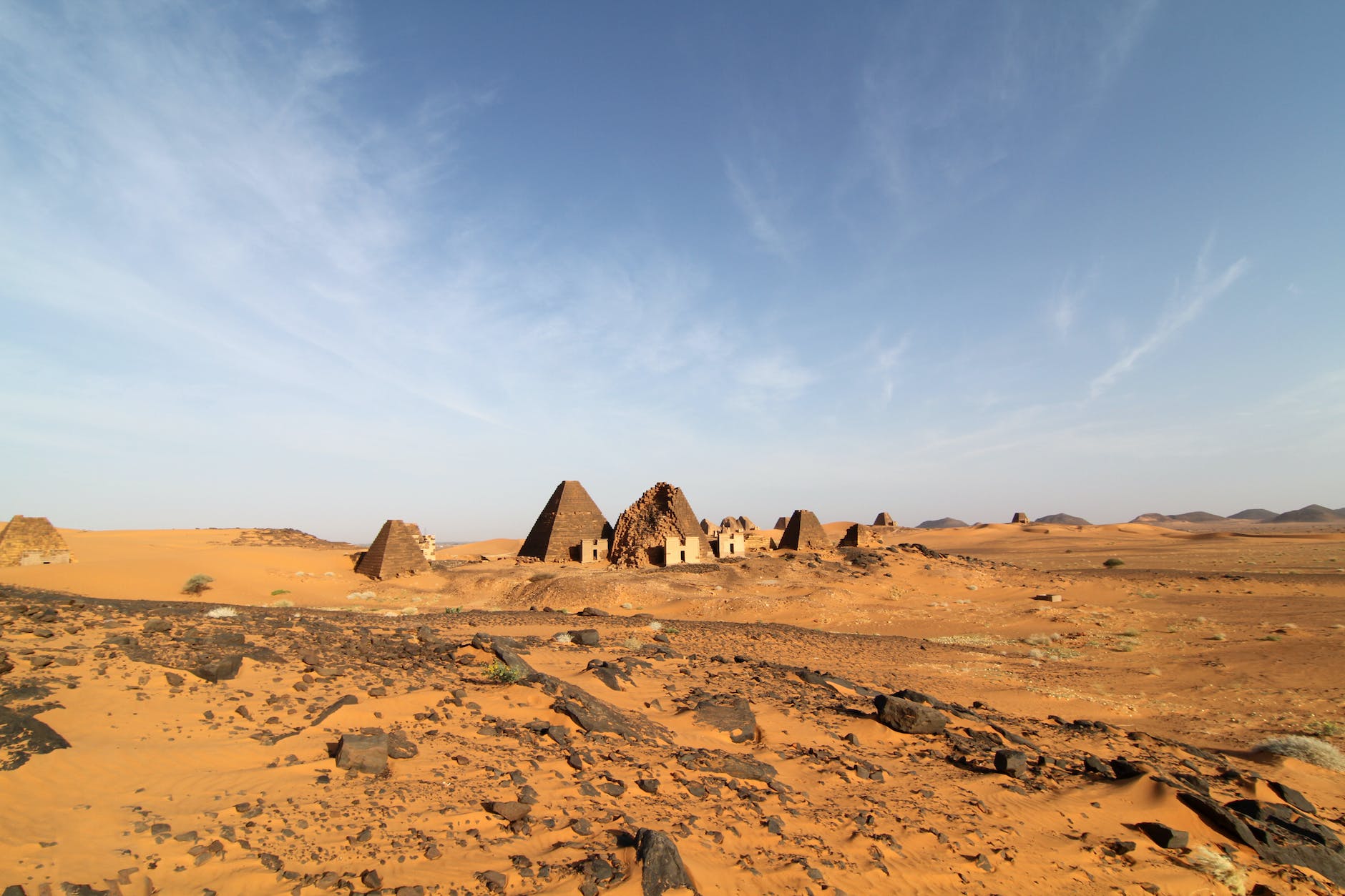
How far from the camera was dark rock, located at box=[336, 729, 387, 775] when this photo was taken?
4.71 meters

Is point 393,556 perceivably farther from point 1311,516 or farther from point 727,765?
point 1311,516

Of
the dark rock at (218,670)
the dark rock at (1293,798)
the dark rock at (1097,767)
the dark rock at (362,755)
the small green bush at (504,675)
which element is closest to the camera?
the dark rock at (362,755)

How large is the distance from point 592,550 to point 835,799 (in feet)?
82.9

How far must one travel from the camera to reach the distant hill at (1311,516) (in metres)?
108

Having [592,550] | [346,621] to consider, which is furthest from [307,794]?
[592,550]

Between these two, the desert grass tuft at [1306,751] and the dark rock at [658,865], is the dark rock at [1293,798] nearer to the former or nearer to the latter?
the desert grass tuft at [1306,751]

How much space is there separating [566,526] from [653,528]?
4.41m

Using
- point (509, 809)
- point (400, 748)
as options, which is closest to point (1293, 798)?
point (509, 809)

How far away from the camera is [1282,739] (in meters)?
8.30

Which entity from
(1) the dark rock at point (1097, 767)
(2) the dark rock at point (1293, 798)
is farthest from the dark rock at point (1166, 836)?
(2) the dark rock at point (1293, 798)

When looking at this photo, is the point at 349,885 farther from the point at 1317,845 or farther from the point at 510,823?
the point at 1317,845

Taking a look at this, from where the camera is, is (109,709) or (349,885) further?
(109,709)

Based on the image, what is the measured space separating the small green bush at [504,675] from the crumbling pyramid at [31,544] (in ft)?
74.1

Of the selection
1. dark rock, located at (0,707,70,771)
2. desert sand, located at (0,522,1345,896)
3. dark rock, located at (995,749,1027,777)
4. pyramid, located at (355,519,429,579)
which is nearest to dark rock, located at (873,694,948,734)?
desert sand, located at (0,522,1345,896)
